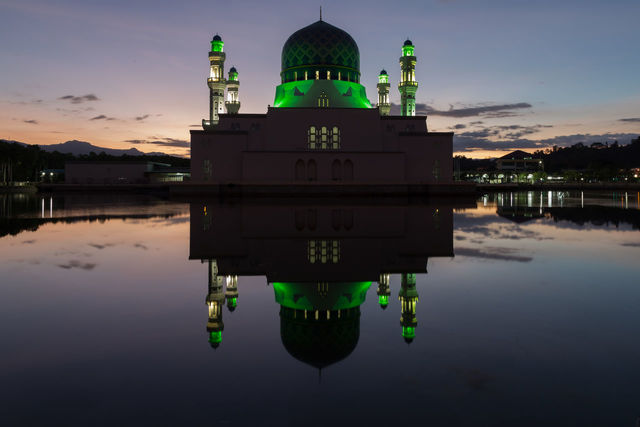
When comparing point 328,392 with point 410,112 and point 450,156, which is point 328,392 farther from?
point 410,112

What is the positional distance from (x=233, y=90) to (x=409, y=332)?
44.8m

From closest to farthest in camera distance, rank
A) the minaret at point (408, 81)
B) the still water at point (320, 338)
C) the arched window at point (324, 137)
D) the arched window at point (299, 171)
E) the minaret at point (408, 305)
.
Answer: the still water at point (320, 338)
the minaret at point (408, 305)
the arched window at point (299, 171)
the arched window at point (324, 137)
the minaret at point (408, 81)

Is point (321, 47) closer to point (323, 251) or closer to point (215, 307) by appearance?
point (323, 251)

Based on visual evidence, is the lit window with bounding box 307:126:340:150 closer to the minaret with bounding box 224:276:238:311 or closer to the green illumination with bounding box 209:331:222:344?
the minaret with bounding box 224:276:238:311

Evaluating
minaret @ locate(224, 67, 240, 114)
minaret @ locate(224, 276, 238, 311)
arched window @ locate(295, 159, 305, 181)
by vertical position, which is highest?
minaret @ locate(224, 67, 240, 114)

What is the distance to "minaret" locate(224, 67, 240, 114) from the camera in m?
45.3

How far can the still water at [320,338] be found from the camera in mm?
2590

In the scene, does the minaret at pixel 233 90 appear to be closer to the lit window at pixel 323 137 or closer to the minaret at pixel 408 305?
the lit window at pixel 323 137

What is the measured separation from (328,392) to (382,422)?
1.47ft

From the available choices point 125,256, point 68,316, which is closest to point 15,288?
point 68,316

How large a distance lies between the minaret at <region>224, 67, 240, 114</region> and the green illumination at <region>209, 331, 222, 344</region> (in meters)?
43.4

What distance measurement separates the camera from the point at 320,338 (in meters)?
3.81

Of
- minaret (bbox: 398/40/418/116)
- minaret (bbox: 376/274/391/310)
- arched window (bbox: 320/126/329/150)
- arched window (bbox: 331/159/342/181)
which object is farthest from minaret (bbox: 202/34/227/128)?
minaret (bbox: 376/274/391/310)

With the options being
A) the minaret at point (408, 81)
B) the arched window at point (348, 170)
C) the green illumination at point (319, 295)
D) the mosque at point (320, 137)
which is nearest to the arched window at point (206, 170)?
the mosque at point (320, 137)
